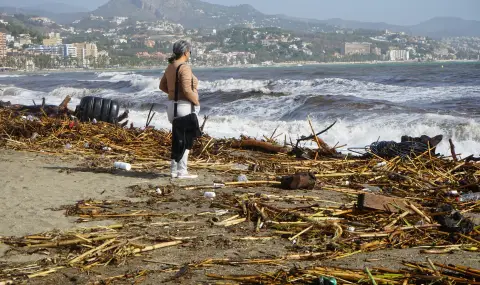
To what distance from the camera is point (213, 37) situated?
182m

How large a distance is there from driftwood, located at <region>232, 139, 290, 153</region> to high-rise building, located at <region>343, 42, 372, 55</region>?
15486 cm

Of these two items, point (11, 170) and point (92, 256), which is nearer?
point (92, 256)

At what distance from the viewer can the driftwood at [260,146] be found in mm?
10519

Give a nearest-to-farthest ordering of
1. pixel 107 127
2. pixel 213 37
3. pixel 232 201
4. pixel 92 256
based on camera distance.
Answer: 1. pixel 92 256
2. pixel 232 201
3. pixel 107 127
4. pixel 213 37

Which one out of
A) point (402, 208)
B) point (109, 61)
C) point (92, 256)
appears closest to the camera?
point (92, 256)

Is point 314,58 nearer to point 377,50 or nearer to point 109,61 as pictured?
point 377,50

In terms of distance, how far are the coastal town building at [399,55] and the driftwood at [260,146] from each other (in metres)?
147

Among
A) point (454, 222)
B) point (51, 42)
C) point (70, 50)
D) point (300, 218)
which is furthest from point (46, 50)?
point (454, 222)

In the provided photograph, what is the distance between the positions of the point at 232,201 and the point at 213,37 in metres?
179

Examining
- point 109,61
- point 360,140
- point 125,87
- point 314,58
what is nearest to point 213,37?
point 314,58

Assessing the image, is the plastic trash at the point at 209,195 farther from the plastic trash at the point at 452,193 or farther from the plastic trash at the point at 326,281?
the plastic trash at the point at 326,281

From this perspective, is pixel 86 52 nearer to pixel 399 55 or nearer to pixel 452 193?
pixel 399 55

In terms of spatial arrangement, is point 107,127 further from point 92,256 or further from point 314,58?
point 314,58

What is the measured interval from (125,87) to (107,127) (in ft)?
107
